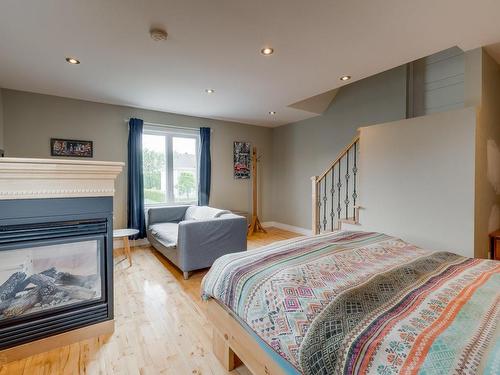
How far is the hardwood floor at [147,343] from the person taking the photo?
1.59 metres

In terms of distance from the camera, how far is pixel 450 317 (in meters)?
0.92

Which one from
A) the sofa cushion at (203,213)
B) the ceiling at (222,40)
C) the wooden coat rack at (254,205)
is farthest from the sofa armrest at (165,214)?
the ceiling at (222,40)

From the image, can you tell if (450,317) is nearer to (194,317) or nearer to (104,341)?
(194,317)

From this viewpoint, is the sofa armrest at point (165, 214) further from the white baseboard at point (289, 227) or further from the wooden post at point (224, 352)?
the wooden post at point (224, 352)

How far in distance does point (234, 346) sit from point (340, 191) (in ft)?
12.0

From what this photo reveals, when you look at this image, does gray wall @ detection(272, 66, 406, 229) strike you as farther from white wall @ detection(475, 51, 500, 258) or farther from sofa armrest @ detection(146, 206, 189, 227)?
sofa armrest @ detection(146, 206, 189, 227)

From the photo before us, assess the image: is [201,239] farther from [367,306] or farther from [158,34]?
[367,306]

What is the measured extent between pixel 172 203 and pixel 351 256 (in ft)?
13.0

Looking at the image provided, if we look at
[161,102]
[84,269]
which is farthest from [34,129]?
[84,269]

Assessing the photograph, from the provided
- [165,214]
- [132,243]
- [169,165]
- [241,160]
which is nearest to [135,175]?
[169,165]

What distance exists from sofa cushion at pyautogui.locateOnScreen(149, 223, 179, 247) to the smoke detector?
2.24 m

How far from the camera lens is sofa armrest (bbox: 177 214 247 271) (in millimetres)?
2977

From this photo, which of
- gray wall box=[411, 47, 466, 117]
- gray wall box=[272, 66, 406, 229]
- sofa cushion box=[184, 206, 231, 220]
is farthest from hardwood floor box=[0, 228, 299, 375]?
gray wall box=[411, 47, 466, 117]

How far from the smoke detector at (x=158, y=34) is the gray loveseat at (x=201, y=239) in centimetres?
194
